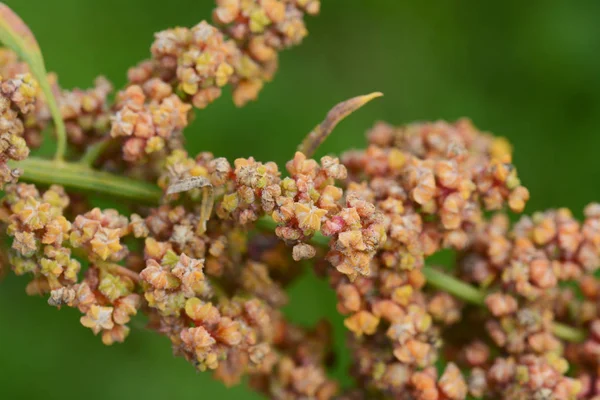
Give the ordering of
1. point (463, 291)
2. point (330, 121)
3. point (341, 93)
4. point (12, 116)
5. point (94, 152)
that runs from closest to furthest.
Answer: point (12, 116)
point (330, 121)
point (94, 152)
point (463, 291)
point (341, 93)

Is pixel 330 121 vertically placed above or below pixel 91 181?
above

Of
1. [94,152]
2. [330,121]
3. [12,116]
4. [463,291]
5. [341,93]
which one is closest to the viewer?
Answer: [12,116]

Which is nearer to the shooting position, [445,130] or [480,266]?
[480,266]

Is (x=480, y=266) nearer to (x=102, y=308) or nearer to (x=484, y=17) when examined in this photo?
(x=102, y=308)

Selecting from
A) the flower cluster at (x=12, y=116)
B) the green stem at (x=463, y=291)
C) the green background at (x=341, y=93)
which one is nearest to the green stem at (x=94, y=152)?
Result: the flower cluster at (x=12, y=116)

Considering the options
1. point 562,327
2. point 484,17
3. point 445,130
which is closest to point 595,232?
point 562,327

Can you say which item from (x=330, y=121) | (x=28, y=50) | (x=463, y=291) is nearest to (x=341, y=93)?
(x=463, y=291)

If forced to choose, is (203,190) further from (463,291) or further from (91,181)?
(463,291)

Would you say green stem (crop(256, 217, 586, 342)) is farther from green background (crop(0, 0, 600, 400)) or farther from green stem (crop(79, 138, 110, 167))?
green background (crop(0, 0, 600, 400))
